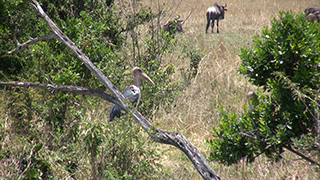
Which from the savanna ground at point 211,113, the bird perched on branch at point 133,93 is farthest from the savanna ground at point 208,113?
the bird perched on branch at point 133,93

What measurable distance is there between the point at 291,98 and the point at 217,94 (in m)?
4.40

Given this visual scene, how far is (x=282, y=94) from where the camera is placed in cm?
420

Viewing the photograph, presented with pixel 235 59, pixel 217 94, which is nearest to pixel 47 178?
pixel 217 94

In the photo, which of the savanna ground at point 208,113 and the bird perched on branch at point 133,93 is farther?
the bird perched on branch at point 133,93

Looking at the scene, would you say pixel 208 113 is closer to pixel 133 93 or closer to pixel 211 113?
pixel 211 113

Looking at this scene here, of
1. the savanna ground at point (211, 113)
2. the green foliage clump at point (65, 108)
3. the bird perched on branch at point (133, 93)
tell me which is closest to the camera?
the green foliage clump at point (65, 108)

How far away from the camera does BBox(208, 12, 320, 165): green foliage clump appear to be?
4031 millimetres

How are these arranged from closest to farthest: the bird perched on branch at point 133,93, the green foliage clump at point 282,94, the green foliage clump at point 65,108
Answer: the green foliage clump at point 282,94 < the green foliage clump at point 65,108 < the bird perched on branch at point 133,93

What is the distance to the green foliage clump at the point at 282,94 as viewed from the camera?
4031 mm

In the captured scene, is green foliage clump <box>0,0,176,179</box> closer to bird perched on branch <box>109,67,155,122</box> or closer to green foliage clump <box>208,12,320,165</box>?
bird perched on branch <box>109,67,155,122</box>

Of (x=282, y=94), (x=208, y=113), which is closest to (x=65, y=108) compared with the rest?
(x=208, y=113)

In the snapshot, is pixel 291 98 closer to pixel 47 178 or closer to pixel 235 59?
pixel 47 178

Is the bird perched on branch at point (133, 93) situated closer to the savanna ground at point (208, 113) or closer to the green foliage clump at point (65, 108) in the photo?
the green foliage clump at point (65, 108)

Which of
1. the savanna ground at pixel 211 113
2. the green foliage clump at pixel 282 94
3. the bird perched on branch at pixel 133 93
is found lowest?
the savanna ground at pixel 211 113
